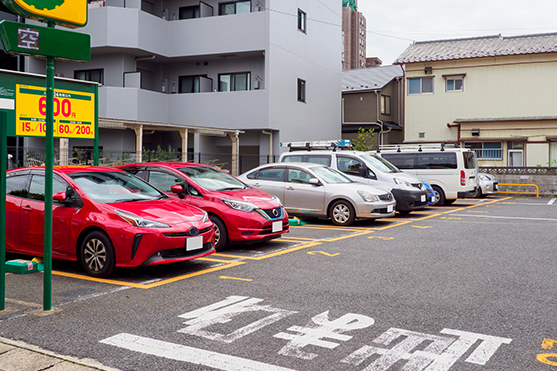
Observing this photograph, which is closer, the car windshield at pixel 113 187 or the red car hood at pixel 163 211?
the red car hood at pixel 163 211

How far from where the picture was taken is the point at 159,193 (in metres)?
7.64

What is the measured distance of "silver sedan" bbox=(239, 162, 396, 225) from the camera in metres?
11.8

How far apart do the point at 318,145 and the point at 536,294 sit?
1312 centimetres

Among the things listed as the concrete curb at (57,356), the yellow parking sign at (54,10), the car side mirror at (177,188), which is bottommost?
the concrete curb at (57,356)

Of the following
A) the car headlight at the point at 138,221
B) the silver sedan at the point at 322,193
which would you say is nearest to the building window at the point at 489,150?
the silver sedan at the point at 322,193

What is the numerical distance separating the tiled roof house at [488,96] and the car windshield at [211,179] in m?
20.9

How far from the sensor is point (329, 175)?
12.5 metres

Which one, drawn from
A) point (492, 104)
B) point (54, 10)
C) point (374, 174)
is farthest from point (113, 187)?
point (492, 104)

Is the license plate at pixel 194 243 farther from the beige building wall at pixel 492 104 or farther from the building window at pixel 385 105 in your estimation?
the building window at pixel 385 105

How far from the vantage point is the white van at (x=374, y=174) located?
13.9 meters

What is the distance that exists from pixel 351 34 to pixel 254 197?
87.0 metres

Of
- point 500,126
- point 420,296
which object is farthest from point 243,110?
point 420,296

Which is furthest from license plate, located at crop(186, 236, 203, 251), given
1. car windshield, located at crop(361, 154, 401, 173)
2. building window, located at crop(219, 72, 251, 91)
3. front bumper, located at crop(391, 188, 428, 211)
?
building window, located at crop(219, 72, 251, 91)

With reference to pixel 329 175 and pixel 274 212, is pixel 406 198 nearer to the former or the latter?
pixel 329 175
